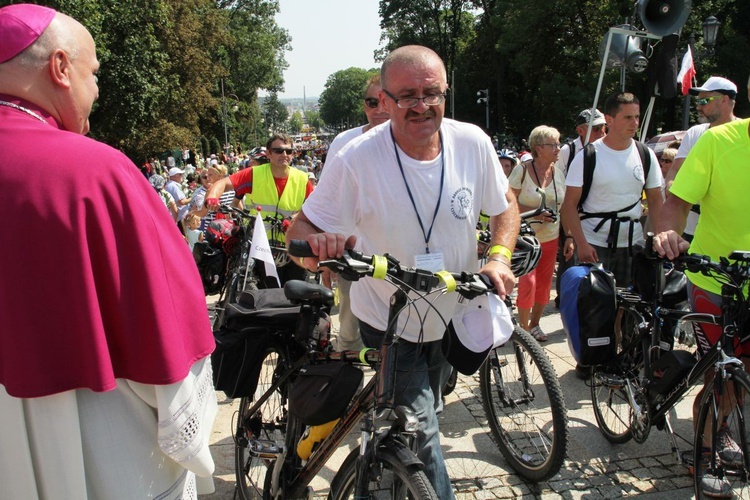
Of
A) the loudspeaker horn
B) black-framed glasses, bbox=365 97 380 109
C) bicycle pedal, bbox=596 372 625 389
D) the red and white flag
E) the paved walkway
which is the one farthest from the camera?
the red and white flag

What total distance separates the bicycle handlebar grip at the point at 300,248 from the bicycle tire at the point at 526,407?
5.34ft

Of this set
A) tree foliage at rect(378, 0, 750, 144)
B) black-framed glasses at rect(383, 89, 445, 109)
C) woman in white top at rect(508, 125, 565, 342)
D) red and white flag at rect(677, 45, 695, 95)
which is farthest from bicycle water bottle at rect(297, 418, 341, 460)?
tree foliage at rect(378, 0, 750, 144)

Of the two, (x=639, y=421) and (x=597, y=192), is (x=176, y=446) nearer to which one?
(x=639, y=421)

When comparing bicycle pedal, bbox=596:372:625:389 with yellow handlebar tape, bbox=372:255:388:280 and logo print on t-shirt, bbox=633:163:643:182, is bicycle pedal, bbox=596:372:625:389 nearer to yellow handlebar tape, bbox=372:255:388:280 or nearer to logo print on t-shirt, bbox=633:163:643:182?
logo print on t-shirt, bbox=633:163:643:182

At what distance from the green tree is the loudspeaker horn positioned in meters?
127

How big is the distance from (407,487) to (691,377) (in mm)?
1711

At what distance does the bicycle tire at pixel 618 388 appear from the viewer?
12.0ft

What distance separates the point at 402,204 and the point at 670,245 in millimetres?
1297

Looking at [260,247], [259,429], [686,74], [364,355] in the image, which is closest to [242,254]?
[260,247]

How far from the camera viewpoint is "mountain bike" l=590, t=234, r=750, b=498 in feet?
9.04

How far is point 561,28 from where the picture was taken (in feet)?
125

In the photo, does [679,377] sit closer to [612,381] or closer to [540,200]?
[612,381]

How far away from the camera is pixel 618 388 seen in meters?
3.70

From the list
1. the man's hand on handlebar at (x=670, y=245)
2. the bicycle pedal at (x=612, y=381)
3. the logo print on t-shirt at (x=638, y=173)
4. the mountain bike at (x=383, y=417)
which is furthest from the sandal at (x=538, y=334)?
the mountain bike at (x=383, y=417)
